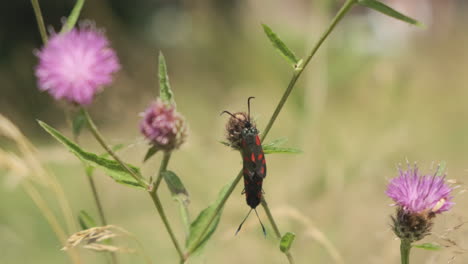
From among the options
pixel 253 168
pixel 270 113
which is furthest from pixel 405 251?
pixel 270 113

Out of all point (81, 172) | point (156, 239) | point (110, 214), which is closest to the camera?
point (156, 239)

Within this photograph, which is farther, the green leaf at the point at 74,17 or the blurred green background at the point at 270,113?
the blurred green background at the point at 270,113

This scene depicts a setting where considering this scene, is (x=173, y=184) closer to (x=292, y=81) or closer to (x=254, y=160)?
(x=254, y=160)

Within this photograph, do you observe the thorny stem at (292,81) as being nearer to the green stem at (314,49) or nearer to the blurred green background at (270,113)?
the green stem at (314,49)

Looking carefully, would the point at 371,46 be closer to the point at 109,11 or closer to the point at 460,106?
the point at 460,106

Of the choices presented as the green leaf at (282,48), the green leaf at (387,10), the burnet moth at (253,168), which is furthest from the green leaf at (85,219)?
the green leaf at (387,10)

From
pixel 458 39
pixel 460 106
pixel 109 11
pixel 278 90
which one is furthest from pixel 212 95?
pixel 458 39
